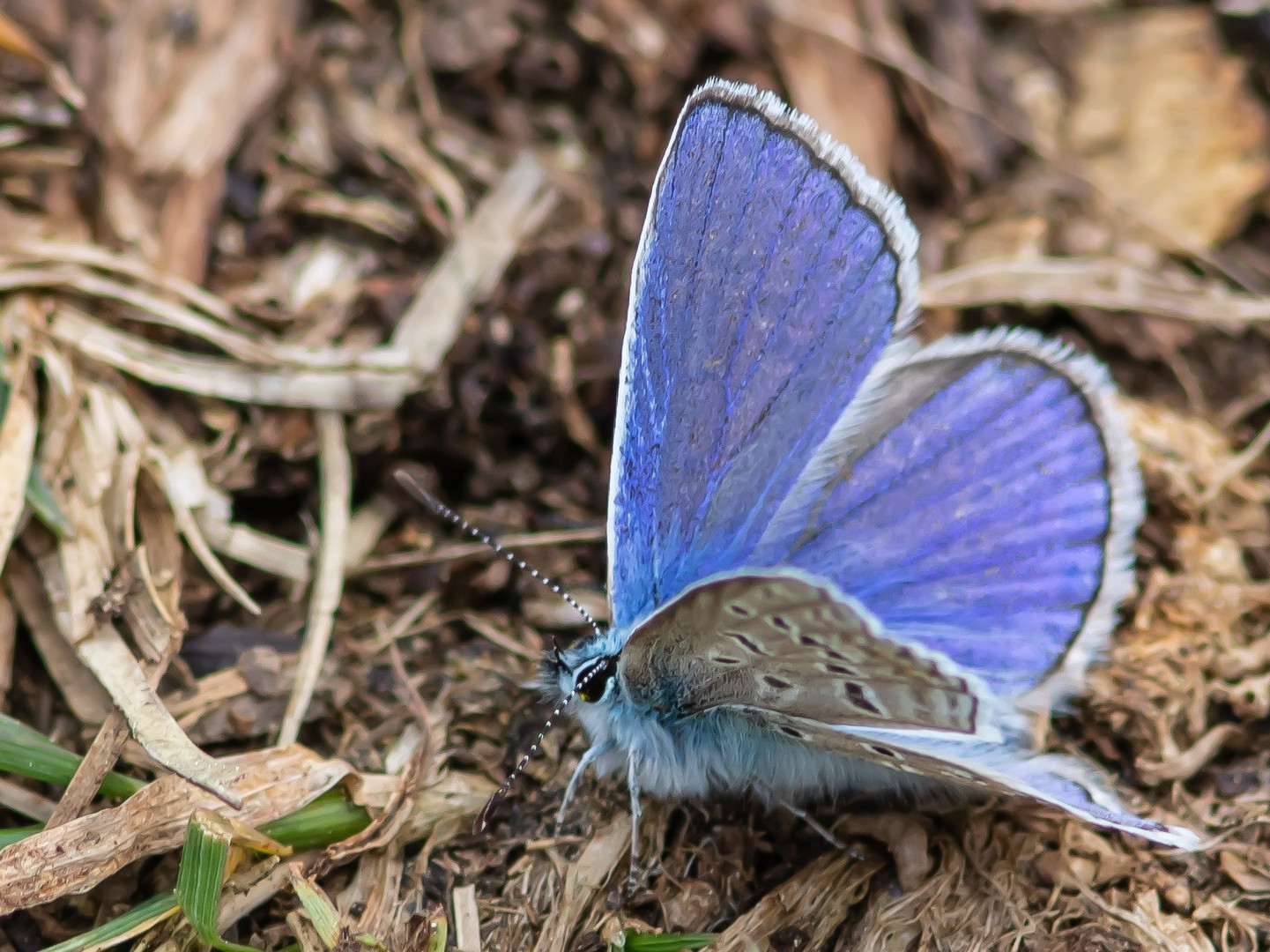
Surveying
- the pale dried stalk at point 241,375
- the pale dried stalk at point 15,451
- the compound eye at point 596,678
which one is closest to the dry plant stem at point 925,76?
the pale dried stalk at point 241,375

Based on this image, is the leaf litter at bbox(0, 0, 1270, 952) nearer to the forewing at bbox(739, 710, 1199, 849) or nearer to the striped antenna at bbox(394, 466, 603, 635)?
the striped antenna at bbox(394, 466, 603, 635)

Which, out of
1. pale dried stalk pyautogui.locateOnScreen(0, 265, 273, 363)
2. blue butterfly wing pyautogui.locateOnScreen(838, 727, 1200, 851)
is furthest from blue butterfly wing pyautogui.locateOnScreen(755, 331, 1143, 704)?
pale dried stalk pyautogui.locateOnScreen(0, 265, 273, 363)

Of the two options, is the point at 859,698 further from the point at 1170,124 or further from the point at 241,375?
the point at 1170,124

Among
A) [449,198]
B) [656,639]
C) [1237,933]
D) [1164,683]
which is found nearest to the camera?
[656,639]

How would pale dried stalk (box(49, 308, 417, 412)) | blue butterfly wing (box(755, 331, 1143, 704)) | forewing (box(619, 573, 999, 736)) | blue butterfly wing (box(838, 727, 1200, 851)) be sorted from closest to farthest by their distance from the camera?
forewing (box(619, 573, 999, 736)), blue butterfly wing (box(838, 727, 1200, 851)), blue butterfly wing (box(755, 331, 1143, 704)), pale dried stalk (box(49, 308, 417, 412))

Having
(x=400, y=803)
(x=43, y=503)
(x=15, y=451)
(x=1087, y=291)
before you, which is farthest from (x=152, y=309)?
(x=1087, y=291)

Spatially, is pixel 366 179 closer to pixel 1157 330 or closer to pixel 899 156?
pixel 899 156

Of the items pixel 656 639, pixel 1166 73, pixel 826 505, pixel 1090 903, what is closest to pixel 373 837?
pixel 656 639
